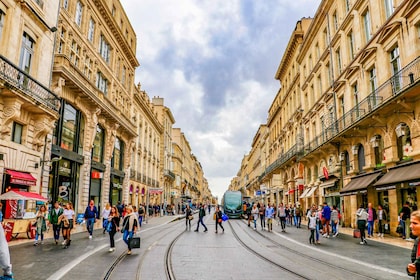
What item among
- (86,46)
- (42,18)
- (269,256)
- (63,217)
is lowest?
(269,256)

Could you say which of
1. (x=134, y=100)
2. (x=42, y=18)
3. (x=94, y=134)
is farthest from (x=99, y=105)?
(x=134, y=100)

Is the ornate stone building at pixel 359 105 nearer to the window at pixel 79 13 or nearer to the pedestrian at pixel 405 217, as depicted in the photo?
the pedestrian at pixel 405 217

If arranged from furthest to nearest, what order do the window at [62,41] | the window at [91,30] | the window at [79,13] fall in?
the window at [91,30], the window at [79,13], the window at [62,41]

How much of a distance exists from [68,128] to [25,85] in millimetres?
7356

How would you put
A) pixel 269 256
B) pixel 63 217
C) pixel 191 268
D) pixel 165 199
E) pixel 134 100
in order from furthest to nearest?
1. pixel 165 199
2. pixel 134 100
3. pixel 63 217
4. pixel 269 256
5. pixel 191 268

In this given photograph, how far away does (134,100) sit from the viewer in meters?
41.5

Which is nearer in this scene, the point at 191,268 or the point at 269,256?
the point at 191,268

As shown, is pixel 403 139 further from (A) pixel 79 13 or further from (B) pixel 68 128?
(A) pixel 79 13

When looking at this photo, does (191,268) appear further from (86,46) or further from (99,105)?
(86,46)

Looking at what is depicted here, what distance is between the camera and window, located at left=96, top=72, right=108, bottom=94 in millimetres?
29438

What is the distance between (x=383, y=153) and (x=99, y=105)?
20.4 meters

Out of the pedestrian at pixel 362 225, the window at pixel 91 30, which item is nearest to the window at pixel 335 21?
the pedestrian at pixel 362 225

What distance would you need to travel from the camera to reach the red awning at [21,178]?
1560 centimetres

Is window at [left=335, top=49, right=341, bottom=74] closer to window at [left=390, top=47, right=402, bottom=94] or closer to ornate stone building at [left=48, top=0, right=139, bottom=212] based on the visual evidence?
window at [left=390, top=47, right=402, bottom=94]
